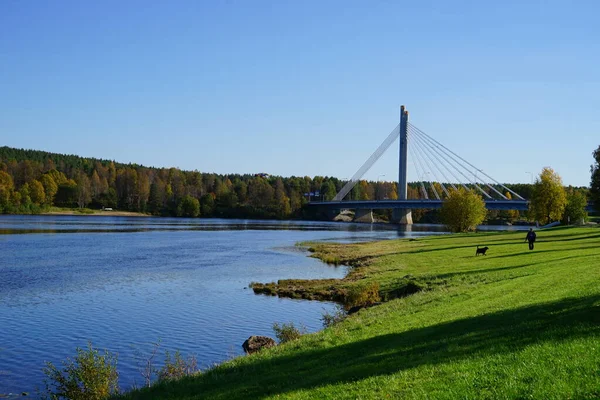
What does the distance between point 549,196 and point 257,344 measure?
65.1 m

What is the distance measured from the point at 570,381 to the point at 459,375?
183 cm

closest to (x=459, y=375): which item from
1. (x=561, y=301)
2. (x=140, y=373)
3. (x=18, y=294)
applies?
(x=561, y=301)

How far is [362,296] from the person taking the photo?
2881 centimetres

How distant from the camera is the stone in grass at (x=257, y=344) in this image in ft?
65.6

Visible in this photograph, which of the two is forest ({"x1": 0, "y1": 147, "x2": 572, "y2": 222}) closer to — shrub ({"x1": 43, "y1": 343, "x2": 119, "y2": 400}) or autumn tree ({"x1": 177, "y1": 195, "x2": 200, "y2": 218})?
autumn tree ({"x1": 177, "y1": 195, "x2": 200, "y2": 218})

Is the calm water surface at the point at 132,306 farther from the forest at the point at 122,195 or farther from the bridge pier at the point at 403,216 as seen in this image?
the forest at the point at 122,195

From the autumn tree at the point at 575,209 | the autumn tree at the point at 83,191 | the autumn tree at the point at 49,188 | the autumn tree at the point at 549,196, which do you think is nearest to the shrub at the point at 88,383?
the autumn tree at the point at 549,196

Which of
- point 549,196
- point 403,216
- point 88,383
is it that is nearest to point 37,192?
point 403,216

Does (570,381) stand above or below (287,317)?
above

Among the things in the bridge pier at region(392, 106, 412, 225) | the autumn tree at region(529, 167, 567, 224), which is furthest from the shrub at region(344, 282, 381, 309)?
the bridge pier at region(392, 106, 412, 225)

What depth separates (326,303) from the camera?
3102 cm

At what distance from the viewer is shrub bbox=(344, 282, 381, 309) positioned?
28205 mm

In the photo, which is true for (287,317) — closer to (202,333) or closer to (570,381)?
(202,333)

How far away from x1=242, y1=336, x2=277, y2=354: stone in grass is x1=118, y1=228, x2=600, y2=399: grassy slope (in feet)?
7.86
